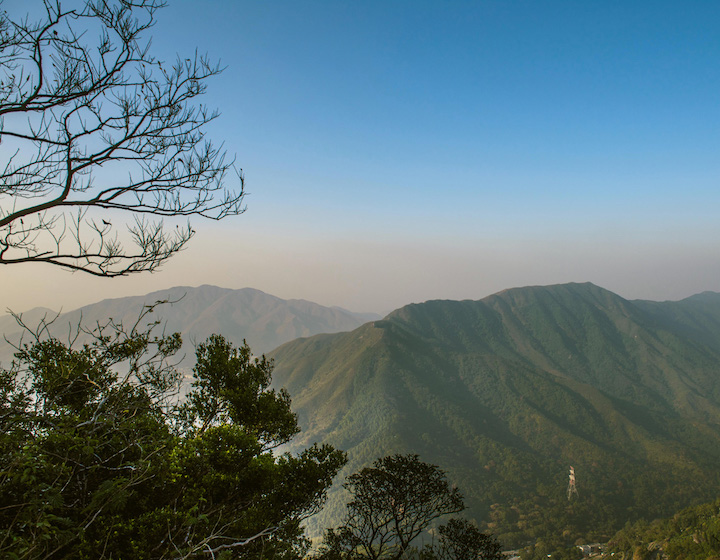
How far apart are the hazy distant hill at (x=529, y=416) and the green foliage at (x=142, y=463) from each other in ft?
282

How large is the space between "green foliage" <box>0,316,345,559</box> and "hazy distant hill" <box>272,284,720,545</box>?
85929mm

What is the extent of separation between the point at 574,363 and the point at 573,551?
482 ft

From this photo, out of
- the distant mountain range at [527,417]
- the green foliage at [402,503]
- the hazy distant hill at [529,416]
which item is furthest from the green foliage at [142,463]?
the hazy distant hill at [529,416]

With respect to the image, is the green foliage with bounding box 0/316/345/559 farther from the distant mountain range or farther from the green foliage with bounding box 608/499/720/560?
the green foliage with bounding box 608/499/720/560

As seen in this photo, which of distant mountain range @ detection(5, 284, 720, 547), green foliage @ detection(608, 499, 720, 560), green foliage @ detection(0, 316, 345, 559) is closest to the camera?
green foliage @ detection(0, 316, 345, 559)

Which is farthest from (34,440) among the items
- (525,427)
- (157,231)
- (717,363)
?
(717,363)

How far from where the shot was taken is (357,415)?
406ft

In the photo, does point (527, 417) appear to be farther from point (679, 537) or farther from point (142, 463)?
point (142, 463)

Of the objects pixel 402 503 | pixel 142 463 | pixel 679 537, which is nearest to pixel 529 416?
pixel 679 537

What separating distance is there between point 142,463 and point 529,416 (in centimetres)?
15061

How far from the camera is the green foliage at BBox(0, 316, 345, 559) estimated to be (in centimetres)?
404

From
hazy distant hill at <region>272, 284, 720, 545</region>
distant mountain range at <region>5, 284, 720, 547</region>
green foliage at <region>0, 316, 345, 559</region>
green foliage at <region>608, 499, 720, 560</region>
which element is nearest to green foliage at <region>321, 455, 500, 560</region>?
green foliage at <region>0, 316, 345, 559</region>

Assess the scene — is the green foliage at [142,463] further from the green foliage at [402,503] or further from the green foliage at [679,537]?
the green foliage at [679,537]

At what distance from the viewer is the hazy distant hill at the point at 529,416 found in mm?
89438
